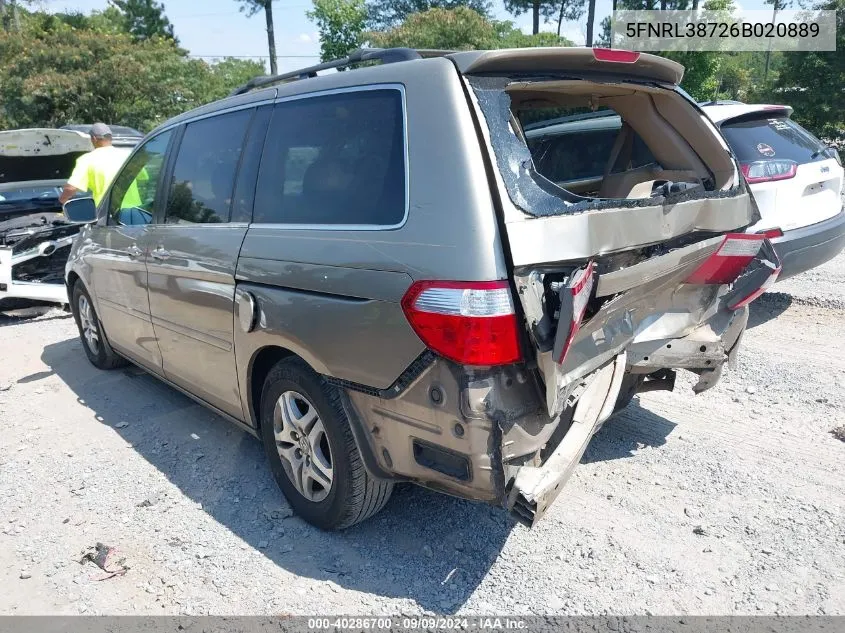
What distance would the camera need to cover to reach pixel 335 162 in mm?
2797

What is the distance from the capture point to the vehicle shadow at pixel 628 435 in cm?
367

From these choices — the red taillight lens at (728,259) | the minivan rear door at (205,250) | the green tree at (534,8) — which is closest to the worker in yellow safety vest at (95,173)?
the minivan rear door at (205,250)

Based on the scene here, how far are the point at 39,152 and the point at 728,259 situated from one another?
842 centimetres

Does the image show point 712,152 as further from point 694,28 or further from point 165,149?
point 694,28

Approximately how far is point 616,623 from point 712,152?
242 centimetres

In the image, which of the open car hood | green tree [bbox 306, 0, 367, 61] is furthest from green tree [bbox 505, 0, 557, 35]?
the open car hood

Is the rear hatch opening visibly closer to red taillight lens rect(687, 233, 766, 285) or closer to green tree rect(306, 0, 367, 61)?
red taillight lens rect(687, 233, 766, 285)

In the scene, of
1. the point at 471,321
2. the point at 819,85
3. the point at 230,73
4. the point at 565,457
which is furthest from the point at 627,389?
the point at 230,73

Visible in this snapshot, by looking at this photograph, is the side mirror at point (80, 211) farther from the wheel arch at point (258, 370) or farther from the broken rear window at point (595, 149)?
the broken rear window at point (595, 149)

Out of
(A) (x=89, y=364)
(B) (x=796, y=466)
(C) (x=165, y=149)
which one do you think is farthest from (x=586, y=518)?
(A) (x=89, y=364)

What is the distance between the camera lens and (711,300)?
3381mm

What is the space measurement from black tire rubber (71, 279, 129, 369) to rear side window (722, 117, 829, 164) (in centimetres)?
519

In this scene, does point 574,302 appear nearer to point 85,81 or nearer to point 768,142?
point 768,142

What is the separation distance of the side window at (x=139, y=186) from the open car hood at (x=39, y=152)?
4111 mm
